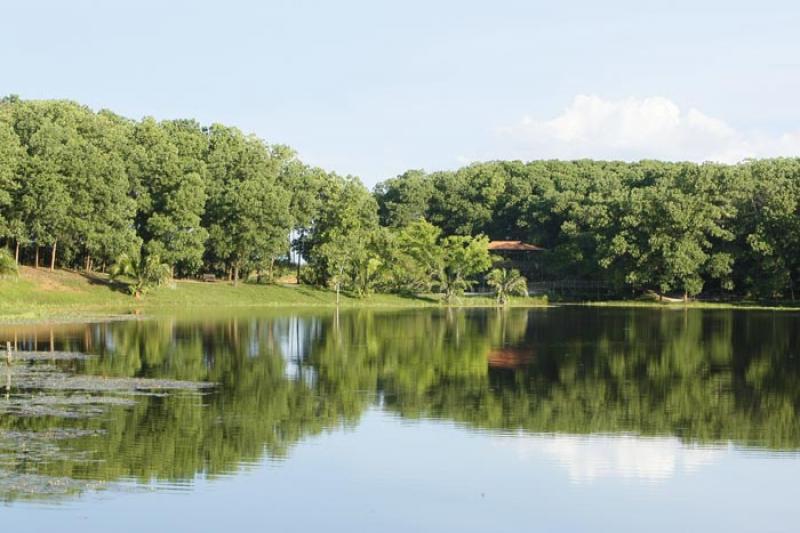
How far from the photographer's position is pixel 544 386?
34406 millimetres

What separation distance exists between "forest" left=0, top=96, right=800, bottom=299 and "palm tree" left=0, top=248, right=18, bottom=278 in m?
4.72

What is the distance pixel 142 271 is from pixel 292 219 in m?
19.5

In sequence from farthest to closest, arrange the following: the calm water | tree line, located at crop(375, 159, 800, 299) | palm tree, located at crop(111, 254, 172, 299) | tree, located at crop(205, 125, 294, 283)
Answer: tree line, located at crop(375, 159, 800, 299) < tree, located at crop(205, 125, 294, 283) < palm tree, located at crop(111, 254, 172, 299) < the calm water

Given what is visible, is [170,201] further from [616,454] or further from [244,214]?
[616,454]

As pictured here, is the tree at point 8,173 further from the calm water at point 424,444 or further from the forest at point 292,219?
the calm water at point 424,444

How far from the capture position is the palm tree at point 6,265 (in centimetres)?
7206

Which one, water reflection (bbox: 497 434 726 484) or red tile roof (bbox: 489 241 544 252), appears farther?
red tile roof (bbox: 489 241 544 252)

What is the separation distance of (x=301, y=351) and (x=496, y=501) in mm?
27776

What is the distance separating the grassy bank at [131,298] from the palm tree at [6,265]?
1.90 feet

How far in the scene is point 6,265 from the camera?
72.4m

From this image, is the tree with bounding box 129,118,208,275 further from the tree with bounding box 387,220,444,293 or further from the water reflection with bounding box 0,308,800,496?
the water reflection with bounding box 0,308,800,496

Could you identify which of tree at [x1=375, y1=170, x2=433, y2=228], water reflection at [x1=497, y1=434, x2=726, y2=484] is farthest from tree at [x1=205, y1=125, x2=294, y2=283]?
water reflection at [x1=497, y1=434, x2=726, y2=484]

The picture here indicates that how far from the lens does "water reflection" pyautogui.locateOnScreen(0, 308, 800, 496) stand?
22.9 meters

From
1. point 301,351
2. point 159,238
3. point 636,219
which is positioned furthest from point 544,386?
point 636,219
